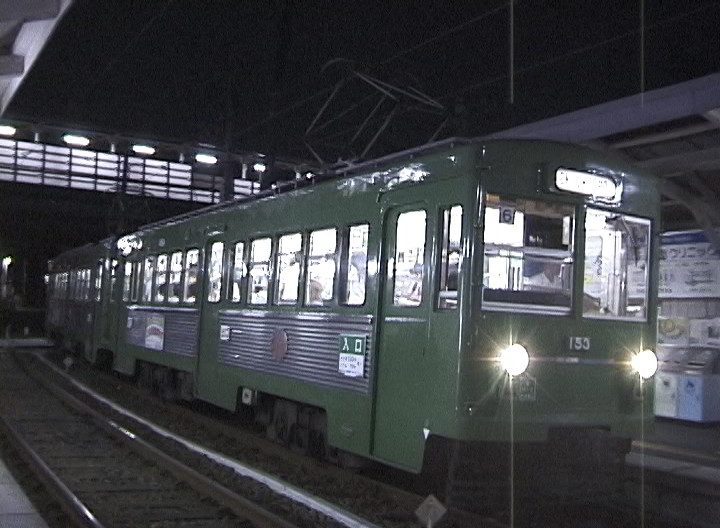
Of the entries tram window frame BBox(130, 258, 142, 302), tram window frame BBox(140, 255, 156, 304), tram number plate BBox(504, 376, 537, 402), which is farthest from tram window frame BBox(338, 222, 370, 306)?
tram window frame BBox(130, 258, 142, 302)

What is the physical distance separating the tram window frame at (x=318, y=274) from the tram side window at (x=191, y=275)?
3.67 metres

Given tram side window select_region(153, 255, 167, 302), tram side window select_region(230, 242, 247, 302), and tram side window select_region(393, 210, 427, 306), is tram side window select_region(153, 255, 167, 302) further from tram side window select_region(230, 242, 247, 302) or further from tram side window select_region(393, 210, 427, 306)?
tram side window select_region(393, 210, 427, 306)

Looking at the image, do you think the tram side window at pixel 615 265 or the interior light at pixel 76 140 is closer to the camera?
the tram side window at pixel 615 265

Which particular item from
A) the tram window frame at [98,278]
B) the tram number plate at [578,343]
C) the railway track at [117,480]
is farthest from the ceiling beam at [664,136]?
the tram window frame at [98,278]

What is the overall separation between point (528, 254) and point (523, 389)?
3.48 ft

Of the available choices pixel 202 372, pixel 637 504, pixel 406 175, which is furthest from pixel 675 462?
pixel 202 372

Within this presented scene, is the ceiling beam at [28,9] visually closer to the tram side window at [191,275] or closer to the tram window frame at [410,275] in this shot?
the tram side window at [191,275]

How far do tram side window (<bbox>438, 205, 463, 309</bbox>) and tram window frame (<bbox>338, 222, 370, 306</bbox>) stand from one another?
113 cm

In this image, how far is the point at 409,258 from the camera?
732 centimetres

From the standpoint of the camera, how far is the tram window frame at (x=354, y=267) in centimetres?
791

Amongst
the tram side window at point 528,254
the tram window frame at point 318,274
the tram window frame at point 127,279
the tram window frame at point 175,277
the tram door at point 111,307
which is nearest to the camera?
the tram side window at point 528,254

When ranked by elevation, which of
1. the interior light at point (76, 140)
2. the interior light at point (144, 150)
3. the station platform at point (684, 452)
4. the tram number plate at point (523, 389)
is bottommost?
the station platform at point (684, 452)

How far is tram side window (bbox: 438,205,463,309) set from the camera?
22.1ft

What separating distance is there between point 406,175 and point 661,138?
4189mm
